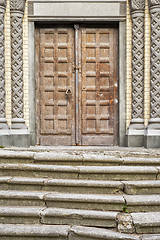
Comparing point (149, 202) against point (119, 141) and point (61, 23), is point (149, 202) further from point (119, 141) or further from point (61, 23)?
point (61, 23)

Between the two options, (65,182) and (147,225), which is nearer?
(147,225)

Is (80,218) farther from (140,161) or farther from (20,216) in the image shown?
(140,161)

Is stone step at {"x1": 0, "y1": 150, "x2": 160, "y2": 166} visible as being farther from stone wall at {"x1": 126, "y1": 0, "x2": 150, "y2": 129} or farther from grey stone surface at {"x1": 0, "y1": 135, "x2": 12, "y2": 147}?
stone wall at {"x1": 126, "y1": 0, "x2": 150, "y2": 129}

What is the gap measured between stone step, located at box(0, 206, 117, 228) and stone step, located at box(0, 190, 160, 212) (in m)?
0.12

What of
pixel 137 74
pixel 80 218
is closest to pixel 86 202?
pixel 80 218

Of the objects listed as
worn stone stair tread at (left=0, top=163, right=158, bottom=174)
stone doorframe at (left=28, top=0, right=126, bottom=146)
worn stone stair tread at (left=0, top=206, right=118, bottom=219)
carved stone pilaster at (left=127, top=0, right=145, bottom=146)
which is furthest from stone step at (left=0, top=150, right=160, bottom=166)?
stone doorframe at (left=28, top=0, right=126, bottom=146)

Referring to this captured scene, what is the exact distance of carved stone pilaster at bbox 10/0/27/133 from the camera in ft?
19.1

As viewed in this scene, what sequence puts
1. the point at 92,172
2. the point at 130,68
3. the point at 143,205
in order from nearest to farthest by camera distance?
1. the point at 143,205
2. the point at 92,172
3. the point at 130,68

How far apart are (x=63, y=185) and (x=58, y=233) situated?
2.51 ft

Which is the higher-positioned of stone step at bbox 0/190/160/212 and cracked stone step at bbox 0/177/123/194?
cracked stone step at bbox 0/177/123/194

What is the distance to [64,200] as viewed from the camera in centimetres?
333

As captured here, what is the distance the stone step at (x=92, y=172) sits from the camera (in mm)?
3814

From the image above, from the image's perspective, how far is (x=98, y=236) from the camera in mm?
2846

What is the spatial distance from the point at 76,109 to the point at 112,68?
1186mm
